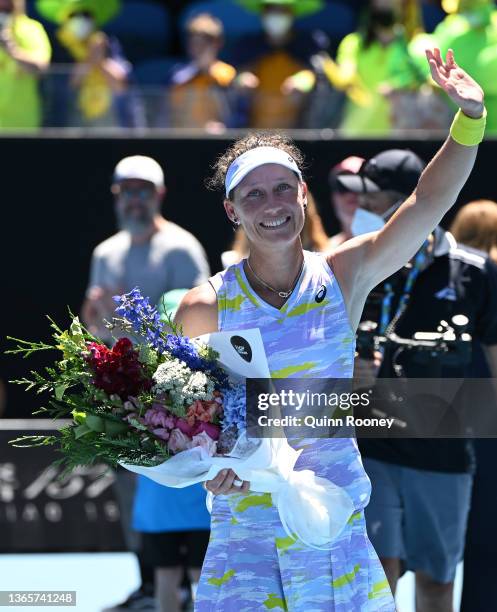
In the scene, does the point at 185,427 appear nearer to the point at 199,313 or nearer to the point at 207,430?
the point at 207,430

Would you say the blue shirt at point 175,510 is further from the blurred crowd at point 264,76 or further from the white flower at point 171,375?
the blurred crowd at point 264,76

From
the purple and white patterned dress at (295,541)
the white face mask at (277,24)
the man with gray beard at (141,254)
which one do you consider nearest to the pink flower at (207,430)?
the purple and white patterned dress at (295,541)

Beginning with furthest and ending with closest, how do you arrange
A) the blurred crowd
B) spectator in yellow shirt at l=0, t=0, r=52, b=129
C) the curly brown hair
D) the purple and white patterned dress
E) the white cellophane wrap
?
spectator in yellow shirt at l=0, t=0, r=52, b=129 < the blurred crowd < the curly brown hair < the purple and white patterned dress < the white cellophane wrap

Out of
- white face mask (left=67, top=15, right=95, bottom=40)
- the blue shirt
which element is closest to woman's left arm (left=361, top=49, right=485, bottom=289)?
the blue shirt

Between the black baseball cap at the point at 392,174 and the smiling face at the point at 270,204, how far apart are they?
5.03 ft

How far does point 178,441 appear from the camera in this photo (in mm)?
3094

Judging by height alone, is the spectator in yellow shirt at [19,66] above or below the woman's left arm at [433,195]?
above

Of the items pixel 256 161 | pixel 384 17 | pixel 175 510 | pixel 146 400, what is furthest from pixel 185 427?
pixel 384 17

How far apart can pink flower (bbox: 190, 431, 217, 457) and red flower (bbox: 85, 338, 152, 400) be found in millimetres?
188

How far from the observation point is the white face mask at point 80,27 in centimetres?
988

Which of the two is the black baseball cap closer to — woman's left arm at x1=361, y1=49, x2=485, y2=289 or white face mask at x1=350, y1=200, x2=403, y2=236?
white face mask at x1=350, y1=200, x2=403, y2=236

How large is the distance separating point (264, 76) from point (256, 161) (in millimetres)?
6361

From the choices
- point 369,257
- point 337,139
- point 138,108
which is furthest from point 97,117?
point 369,257

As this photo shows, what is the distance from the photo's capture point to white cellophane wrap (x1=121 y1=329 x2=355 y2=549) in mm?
3078
